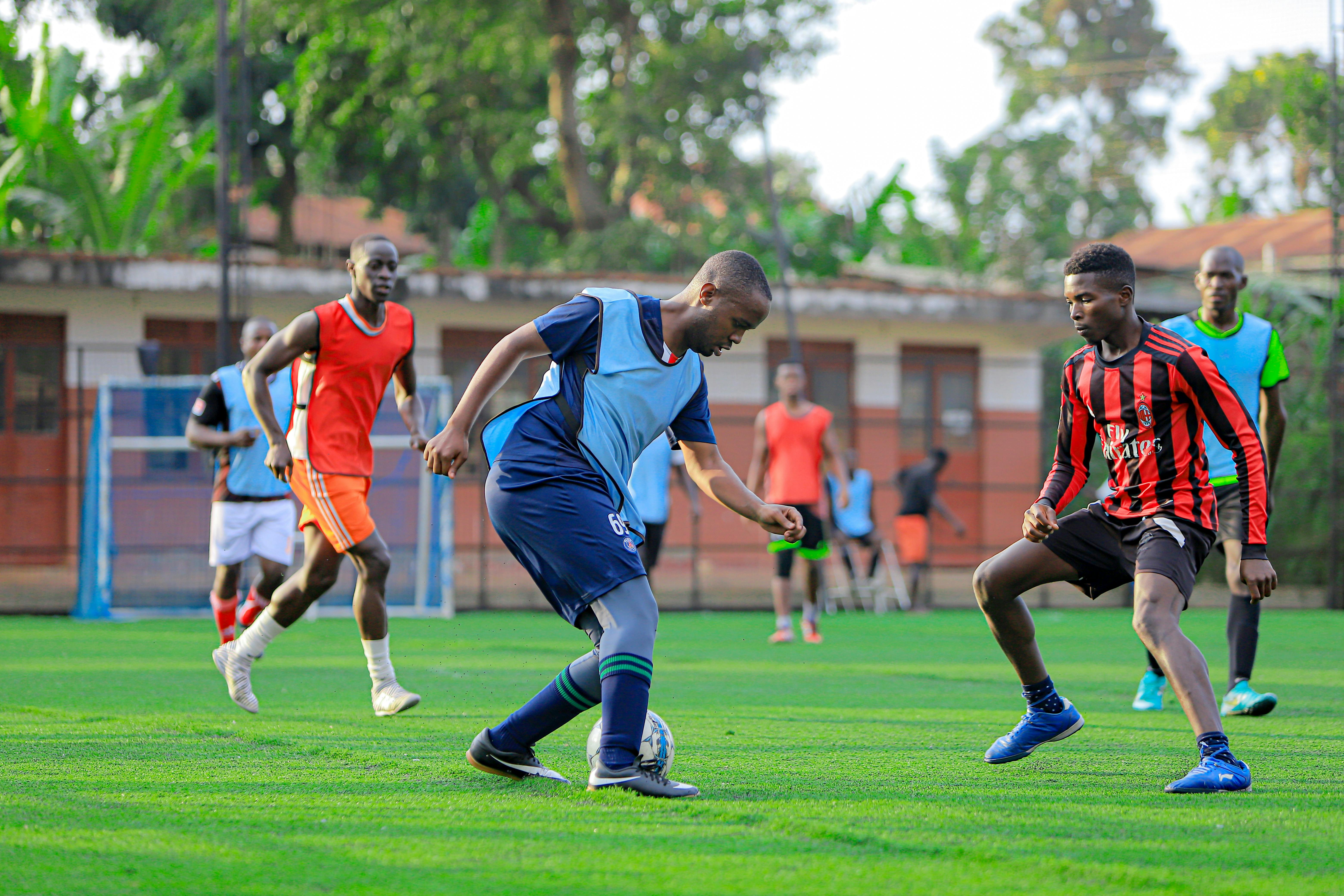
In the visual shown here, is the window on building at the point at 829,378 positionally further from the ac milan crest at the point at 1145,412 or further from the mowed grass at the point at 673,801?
the ac milan crest at the point at 1145,412

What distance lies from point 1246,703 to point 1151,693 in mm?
467

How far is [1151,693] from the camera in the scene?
6859 mm

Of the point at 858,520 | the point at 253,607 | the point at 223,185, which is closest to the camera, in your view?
the point at 253,607

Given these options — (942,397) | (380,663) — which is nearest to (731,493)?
(380,663)

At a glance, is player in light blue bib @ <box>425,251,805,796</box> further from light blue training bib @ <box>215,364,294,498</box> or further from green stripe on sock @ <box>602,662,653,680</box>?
light blue training bib @ <box>215,364,294,498</box>

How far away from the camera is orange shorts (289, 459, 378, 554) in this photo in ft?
20.5

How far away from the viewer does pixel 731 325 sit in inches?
166

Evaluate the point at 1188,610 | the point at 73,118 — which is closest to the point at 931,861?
the point at 1188,610

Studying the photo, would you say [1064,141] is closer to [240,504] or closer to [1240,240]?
[1240,240]

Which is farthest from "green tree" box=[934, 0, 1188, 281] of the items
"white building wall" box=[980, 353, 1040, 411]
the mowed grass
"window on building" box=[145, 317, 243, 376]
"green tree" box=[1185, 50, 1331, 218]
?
the mowed grass

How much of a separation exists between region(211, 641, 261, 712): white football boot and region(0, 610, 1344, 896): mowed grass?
126 mm

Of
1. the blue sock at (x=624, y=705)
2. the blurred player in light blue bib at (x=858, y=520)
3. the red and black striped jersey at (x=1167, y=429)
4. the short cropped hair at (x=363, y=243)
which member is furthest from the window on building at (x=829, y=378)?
the blue sock at (x=624, y=705)

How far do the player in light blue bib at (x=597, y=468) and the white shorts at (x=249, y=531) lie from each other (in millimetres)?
4836

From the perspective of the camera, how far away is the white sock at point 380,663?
6.26 m
